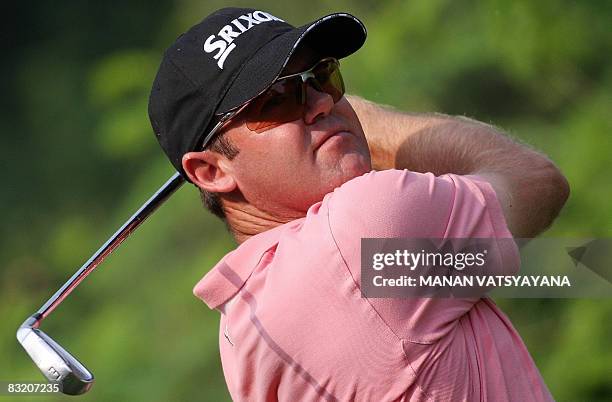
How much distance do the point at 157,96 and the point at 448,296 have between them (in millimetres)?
652

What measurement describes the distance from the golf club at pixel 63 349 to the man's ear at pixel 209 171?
13cm

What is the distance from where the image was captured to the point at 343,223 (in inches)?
65.9

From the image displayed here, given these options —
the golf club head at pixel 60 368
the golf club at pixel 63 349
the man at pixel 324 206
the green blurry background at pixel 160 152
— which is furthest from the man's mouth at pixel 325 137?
the green blurry background at pixel 160 152

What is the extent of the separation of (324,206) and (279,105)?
22 cm

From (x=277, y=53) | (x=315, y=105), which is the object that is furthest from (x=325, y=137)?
(x=277, y=53)

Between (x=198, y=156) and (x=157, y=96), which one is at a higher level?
(x=157, y=96)

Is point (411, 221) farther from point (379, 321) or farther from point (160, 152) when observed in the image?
point (160, 152)

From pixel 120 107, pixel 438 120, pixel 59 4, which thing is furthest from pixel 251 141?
pixel 59 4

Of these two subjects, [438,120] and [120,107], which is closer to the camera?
[438,120]

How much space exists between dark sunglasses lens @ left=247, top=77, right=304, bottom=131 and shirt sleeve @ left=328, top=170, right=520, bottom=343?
8.4 inches

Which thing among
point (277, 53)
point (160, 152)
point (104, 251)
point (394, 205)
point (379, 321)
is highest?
point (277, 53)

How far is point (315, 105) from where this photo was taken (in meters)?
1.88

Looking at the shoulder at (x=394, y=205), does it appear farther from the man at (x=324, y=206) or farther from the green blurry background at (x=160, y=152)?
the green blurry background at (x=160, y=152)

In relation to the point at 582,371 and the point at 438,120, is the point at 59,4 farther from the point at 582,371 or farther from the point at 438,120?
the point at 438,120
